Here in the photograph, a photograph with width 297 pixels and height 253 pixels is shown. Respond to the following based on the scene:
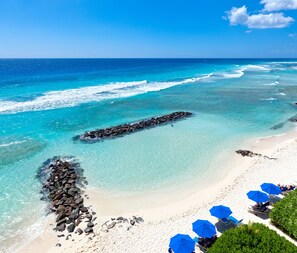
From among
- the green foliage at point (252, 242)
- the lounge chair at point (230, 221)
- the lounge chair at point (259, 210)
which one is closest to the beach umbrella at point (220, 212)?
the lounge chair at point (230, 221)

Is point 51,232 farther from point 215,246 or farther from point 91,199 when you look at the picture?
point 215,246

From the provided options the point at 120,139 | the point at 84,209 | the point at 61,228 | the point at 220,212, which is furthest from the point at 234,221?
the point at 120,139

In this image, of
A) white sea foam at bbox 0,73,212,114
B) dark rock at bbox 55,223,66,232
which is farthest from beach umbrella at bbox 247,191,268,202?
white sea foam at bbox 0,73,212,114

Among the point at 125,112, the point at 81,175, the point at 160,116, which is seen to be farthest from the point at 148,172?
the point at 125,112

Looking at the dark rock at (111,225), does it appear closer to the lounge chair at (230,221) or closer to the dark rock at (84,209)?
the dark rock at (84,209)

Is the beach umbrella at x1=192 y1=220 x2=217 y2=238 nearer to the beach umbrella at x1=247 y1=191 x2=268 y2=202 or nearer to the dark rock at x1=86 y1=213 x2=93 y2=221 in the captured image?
the beach umbrella at x1=247 y1=191 x2=268 y2=202
